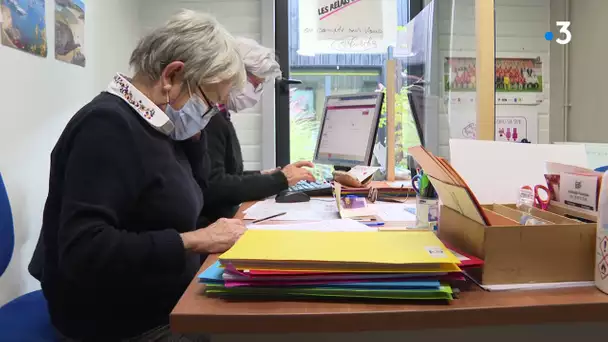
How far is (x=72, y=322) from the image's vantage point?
1027mm

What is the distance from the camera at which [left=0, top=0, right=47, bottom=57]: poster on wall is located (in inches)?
61.0

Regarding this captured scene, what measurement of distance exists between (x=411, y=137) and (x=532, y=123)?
90 centimetres

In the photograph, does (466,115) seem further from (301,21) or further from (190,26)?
(190,26)

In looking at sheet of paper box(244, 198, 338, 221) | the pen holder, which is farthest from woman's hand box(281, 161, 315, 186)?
the pen holder

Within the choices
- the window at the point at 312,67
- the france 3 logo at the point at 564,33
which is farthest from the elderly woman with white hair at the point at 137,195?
the france 3 logo at the point at 564,33

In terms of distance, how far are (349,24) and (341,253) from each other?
2.48m

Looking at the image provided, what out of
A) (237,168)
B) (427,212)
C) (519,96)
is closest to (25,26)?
(237,168)

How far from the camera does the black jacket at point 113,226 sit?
89 centimetres

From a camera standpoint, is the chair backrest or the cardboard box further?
the chair backrest

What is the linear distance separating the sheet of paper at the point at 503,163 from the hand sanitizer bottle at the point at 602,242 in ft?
1.08

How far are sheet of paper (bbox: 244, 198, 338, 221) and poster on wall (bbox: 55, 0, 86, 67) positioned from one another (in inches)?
42.1

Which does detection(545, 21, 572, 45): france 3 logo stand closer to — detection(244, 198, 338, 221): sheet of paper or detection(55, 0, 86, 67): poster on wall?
detection(244, 198, 338, 221): sheet of paper

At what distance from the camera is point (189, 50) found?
1102 mm

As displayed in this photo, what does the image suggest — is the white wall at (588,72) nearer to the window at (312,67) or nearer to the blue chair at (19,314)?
the window at (312,67)
